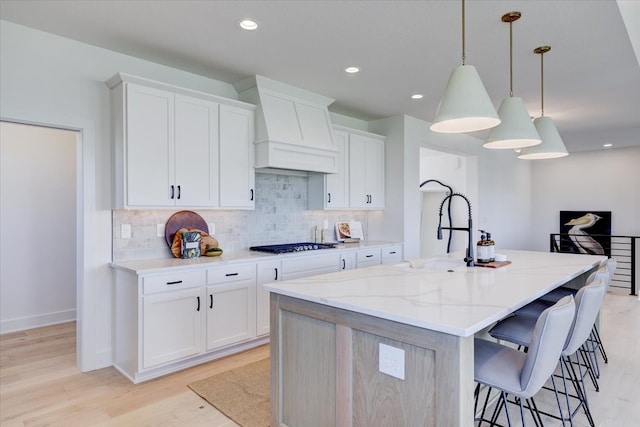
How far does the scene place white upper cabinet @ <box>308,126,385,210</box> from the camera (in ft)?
15.7

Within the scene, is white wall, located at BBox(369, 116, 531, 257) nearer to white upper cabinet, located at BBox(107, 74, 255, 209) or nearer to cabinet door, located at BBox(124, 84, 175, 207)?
white upper cabinet, located at BBox(107, 74, 255, 209)

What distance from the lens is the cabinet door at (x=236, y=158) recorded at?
12.1 ft

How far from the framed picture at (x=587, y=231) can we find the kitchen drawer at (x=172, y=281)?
24.4ft

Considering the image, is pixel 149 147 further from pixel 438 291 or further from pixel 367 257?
pixel 367 257

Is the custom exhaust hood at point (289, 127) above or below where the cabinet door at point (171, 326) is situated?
above

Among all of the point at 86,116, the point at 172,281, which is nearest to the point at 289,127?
the point at 86,116

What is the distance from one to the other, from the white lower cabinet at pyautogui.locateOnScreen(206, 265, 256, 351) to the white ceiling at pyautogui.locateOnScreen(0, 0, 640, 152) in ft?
Result: 6.19

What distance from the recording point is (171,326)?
3.07 metres

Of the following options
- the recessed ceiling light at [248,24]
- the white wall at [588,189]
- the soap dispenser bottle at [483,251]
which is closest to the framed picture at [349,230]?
the soap dispenser bottle at [483,251]

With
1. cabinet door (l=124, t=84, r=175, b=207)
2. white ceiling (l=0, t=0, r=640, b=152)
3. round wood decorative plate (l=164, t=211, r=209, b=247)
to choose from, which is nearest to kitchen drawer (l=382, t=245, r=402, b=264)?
white ceiling (l=0, t=0, r=640, b=152)

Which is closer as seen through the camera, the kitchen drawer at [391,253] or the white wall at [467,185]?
the kitchen drawer at [391,253]

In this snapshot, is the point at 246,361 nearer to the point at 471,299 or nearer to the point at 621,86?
the point at 471,299

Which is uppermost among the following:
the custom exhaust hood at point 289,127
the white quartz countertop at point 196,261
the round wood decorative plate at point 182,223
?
the custom exhaust hood at point 289,127

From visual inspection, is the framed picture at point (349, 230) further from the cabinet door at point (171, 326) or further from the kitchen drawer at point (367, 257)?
the cabinet door at point (171, 326)
